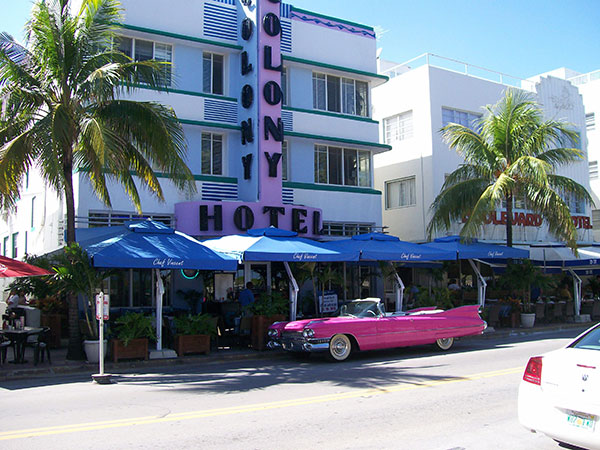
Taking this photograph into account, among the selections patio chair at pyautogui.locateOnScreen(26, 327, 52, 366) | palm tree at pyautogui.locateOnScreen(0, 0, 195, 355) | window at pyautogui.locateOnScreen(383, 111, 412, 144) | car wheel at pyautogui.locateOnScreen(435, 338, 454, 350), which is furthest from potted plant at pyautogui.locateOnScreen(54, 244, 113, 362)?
window at pyautogui.locateOnScreen(383, 111, 412, 144)

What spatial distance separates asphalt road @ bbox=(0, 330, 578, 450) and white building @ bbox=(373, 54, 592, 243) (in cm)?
1352

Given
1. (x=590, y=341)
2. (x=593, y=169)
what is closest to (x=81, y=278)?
(x=590, y=341)

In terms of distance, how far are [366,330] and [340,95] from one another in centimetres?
1308

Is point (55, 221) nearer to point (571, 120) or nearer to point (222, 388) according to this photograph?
point (222, 388)

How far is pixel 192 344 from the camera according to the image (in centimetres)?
1423

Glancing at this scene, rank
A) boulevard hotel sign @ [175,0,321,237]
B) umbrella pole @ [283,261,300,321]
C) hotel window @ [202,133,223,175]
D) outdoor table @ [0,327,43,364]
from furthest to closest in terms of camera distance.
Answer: hotel window @ [202,133,223,175] → boulevard hotel sign @ [175,0,321,237] → umbrella pole @ [283,261,300,321] → outdoor table @ [0,327,43,364]

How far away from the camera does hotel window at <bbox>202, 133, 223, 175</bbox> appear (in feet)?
68.0

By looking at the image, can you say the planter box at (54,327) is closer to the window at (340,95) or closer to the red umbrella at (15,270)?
the red umbrella at (15,270)

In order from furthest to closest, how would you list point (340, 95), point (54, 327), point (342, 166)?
A: 1. point (340, 95)
2. point (342, 166)
3. point (54, 327)

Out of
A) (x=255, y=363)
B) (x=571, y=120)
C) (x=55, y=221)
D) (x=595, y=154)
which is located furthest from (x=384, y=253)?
(x=595, y=154)

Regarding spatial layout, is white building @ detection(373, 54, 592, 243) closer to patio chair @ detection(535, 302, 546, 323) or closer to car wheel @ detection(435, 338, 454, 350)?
patio chair @ detection(535, 302, 546, 323)

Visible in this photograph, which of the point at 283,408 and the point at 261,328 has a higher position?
the point at 261,328

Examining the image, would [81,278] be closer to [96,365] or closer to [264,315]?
[96,365]

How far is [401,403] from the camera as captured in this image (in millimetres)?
8344
